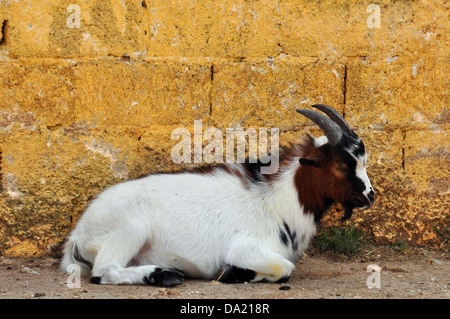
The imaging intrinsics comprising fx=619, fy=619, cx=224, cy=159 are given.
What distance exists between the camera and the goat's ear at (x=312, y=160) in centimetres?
488

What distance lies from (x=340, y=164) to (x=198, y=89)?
1.59 m

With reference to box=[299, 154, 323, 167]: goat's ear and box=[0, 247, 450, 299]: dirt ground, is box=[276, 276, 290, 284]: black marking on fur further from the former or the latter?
box=[299, 154, 323, 167]: goat's ear

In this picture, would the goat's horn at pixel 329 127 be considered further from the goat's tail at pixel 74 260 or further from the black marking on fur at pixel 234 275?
the goat's tail at pixel 74 260

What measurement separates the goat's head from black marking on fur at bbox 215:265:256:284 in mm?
911

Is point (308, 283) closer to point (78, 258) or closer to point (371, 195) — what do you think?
point (371, 195)

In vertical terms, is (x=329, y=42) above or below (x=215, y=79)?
above

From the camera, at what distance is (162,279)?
15.3 ft

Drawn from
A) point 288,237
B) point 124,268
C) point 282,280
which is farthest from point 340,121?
point 124,268

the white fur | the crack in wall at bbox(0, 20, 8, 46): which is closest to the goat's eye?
the white fur

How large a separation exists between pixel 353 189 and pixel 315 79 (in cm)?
143

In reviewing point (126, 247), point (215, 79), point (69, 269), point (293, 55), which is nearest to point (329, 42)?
point (293, 55)

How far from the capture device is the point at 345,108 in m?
5.93
